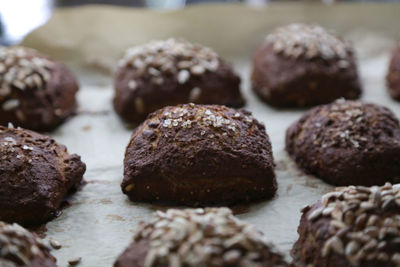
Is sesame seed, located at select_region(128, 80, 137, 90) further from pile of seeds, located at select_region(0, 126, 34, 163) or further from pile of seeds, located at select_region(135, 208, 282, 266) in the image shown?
pile of seeds, located at select_region(135, 208, 282, 266)

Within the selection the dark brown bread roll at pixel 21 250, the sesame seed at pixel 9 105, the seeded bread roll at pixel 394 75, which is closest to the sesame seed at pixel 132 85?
the sesame seed at pixel 9 105

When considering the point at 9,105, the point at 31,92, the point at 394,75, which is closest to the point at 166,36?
the point at 31,92

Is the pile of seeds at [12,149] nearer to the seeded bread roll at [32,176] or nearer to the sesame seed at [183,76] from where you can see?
the seeded bread roll at [32,176]

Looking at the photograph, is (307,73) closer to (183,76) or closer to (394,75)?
(394,75)

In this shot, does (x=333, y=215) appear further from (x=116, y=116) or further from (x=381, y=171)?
(x=116, y=116)

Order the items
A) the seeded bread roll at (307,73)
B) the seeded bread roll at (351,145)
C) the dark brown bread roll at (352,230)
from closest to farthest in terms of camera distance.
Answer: the dark brown bread roll at (352,230) → the seeded bread roll at (351,145) → the seeded bread roll at (307,73)

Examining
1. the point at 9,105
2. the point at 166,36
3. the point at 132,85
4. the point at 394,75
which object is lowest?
the point at 9,105
